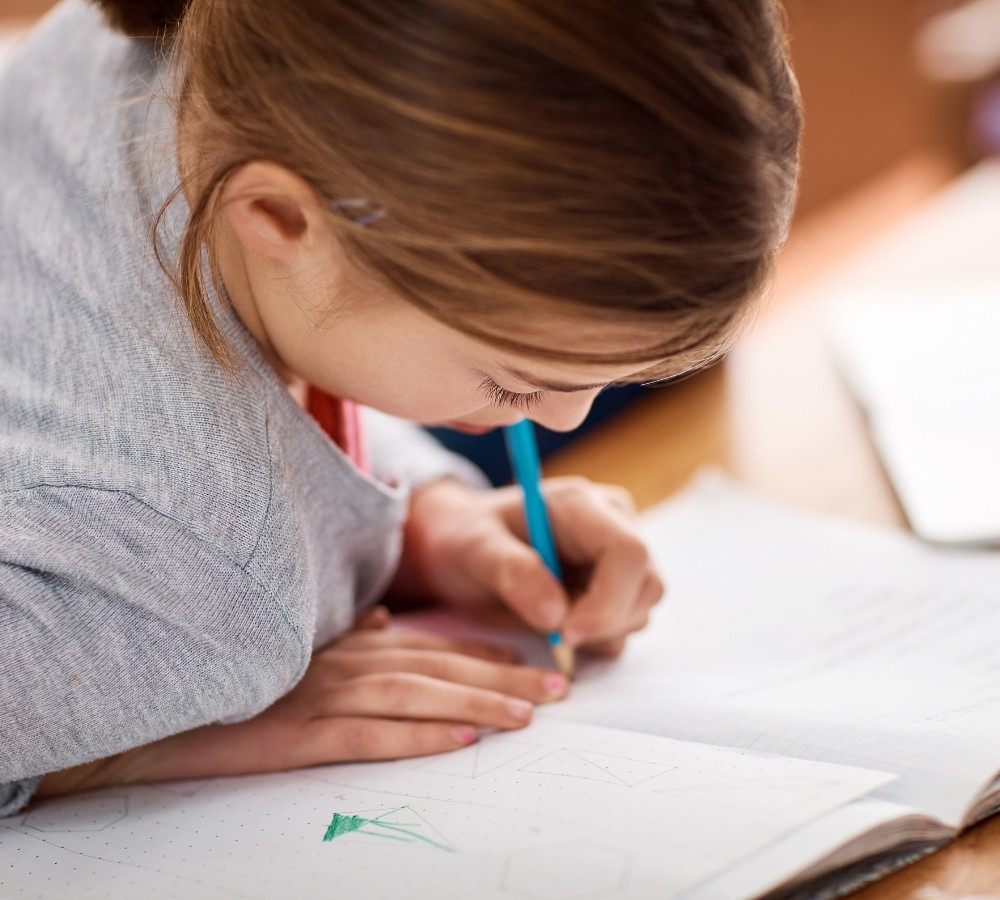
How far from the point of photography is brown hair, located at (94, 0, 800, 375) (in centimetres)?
34

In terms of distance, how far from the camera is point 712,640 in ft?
1.85

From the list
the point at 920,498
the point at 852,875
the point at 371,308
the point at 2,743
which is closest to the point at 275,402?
the point at 371,308

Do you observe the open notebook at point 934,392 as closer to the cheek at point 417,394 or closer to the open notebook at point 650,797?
the open notebook at point 650,797

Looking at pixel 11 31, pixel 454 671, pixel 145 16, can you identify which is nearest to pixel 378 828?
pixel 454 671

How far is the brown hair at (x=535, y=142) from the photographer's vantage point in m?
0.34

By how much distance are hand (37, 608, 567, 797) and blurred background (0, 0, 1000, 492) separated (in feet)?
2.73

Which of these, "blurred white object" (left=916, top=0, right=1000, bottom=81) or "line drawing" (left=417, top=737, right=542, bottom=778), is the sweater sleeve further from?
"blurred white object" (left=916, top=0, right=1000, bottom=81)

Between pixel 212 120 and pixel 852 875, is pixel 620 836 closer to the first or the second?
pixel 852 875

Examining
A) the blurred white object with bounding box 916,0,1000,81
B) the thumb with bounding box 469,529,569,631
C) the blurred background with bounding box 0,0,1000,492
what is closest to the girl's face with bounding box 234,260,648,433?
the thumb with bounding box 469,529,569,631

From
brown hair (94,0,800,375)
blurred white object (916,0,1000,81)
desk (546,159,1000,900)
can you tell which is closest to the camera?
brown hair (94,0,800,375)

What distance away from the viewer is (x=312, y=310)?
441 millimetres

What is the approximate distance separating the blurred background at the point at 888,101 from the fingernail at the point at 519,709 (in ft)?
2.78

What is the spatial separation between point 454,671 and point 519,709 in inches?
2.0

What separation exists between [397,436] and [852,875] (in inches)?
16.8
